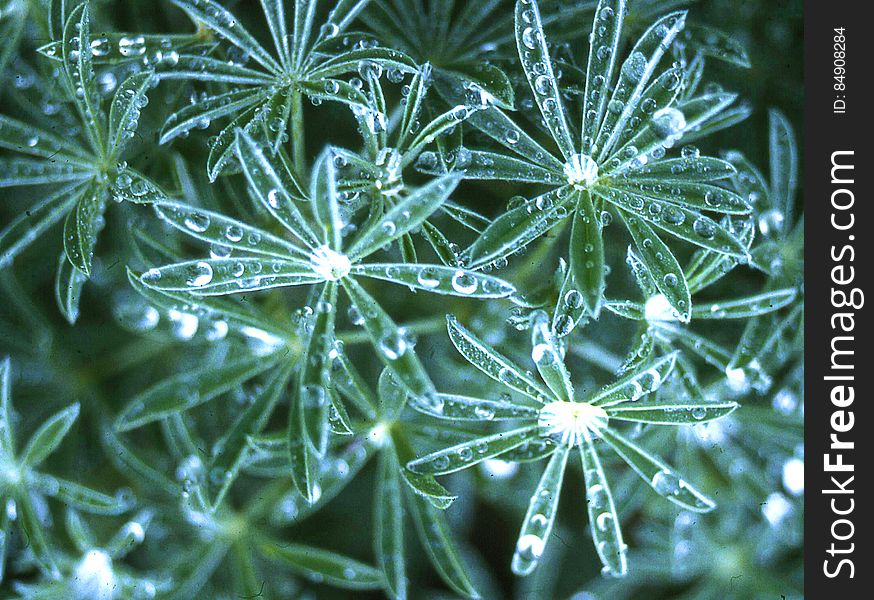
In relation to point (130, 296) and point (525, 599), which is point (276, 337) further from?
point (525, 599)

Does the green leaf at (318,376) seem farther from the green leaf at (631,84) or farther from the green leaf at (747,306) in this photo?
the green leaf at (747,306)

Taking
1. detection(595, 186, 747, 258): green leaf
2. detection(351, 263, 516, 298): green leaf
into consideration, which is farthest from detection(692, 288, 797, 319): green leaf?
detection(351, 263, 516, 298): green leaf

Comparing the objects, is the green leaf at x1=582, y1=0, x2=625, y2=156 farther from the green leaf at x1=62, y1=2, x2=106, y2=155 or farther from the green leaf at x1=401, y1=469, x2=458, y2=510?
the green leaf at x1=62, y1=2, x2=106, y2=155

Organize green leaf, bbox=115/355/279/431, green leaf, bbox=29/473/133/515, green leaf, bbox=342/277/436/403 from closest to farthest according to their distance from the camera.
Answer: green leaf, bbox=342/277/436/403 < green leaf, bbox=115/355/279/431 < green leaf, bbox=29/473/133/515

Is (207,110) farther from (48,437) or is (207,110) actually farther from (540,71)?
(48,437)

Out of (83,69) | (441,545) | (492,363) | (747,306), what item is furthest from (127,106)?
(747,306)

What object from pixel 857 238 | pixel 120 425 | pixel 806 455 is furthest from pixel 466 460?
pixel 857 238

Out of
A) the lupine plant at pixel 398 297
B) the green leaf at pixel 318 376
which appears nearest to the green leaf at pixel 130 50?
the lupine plant at pixel 398 297

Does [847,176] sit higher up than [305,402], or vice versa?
[847,176]
